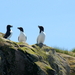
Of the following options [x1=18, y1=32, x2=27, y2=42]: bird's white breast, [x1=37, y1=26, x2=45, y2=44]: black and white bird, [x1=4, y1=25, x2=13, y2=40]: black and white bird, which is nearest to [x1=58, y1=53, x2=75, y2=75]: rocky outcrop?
[x1=37, y1=26, x2=45, y2=44]: black and white bird

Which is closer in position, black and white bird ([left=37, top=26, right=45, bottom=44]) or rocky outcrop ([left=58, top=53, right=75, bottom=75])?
black and white bird ([left=37, top=26, right=45, bottom=44])

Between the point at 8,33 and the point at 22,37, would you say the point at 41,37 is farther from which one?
the point at 8,33

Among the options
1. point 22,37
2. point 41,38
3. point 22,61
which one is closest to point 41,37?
point 41,38

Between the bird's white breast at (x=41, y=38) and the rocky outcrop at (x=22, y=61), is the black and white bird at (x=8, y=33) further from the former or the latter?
the rocky outcrop at (x=22, y=61)

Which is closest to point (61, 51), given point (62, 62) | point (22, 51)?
point (62, 62)

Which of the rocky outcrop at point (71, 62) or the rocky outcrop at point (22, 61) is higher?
the rocky outcrop at point (22, 61)

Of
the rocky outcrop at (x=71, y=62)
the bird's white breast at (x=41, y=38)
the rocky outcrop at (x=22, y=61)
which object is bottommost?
the rocky outcrop at (x=71, y=62)

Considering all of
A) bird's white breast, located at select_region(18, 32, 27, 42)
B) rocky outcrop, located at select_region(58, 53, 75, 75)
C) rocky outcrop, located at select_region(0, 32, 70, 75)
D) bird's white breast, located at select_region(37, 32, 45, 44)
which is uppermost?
bird's white breast, located at select_region(37, 32, 45, 44)

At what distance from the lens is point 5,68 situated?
16.3 metres

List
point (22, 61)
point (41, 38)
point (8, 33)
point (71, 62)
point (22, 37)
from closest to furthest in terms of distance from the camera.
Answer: point (22, 61)
point (41, 38)
point (8, 33)
point (71, 62)
point (22, 37)

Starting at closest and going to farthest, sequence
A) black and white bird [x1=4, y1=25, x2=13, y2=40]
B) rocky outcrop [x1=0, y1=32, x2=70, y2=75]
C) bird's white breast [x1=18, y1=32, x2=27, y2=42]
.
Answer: rocky outcrop [x1=0, y1=32, x2=70, y2=75]
black and white bird [x1=4, y1=25, x2=13, y2=40]
bird's white breast [x1=18, y1=32, x2=27, y2=42]

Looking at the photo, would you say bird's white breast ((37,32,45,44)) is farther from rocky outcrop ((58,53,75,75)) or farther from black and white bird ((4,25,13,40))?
rocky outcrop ((58,53,75,75))

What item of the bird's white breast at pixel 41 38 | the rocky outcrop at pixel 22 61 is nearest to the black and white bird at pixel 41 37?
the bird's white breast at pixel 41 38

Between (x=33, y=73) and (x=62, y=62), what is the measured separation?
11.0 ft
